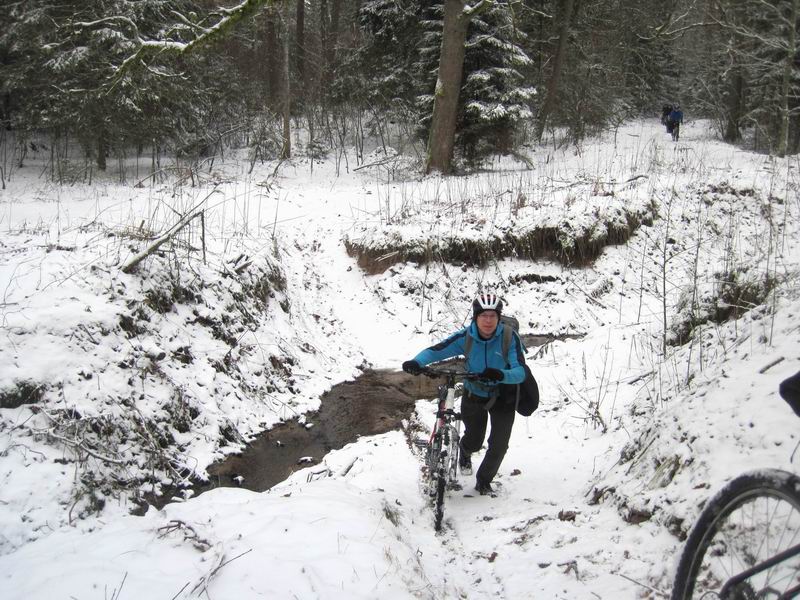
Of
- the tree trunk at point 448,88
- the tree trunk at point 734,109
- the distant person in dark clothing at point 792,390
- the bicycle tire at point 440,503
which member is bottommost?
the bicycle tire at point 440,503

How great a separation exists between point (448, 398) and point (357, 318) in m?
5.05

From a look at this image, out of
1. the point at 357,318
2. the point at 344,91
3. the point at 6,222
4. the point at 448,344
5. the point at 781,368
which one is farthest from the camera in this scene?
the point at 344,91

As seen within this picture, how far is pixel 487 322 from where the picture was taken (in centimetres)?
439

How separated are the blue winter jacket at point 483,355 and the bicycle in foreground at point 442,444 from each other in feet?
0.64

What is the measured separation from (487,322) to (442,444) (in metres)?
1.18

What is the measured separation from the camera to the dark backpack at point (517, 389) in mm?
4504

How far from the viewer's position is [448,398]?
4.79 meters

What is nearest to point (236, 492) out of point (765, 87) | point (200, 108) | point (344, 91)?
point (200, 108)

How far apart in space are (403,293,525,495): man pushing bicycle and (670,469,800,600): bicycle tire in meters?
2.16

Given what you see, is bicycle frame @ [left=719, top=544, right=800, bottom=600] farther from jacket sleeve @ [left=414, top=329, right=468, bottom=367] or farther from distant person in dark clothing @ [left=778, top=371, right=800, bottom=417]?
jacket sleeve @ [left=414, top=329, right=468, bottom=367]

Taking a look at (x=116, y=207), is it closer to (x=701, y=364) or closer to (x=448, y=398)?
(x=448, y=398)

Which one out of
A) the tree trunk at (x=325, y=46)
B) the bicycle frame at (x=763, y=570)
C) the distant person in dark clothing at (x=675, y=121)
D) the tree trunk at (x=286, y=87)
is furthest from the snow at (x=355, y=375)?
the tree trunk at (x=325, y=46)

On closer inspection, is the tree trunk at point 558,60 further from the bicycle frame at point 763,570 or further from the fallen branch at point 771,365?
the bicycle frame at point 763,570

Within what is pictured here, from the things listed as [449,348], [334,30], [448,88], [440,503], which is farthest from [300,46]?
[440,503]
